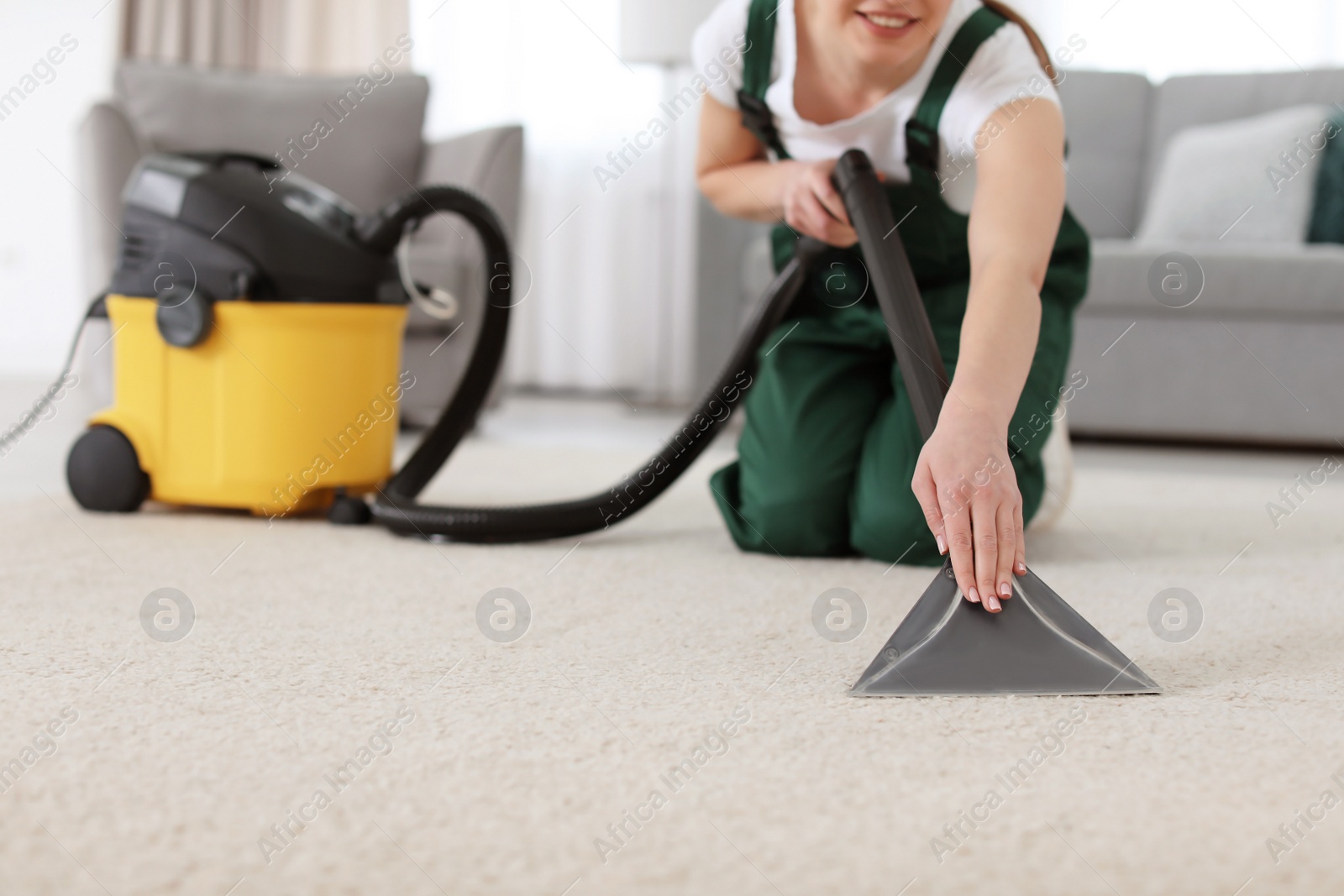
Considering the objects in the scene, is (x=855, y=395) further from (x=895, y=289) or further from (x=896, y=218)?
(x=895, y=289)

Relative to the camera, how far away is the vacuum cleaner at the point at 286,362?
1.23 meters

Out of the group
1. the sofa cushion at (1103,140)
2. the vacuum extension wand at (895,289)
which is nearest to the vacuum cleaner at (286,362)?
the vacuum extension wand at (895,289)

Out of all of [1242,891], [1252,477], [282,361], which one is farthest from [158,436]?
[1252,477]

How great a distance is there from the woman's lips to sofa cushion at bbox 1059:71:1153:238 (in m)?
1.98

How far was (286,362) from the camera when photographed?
1.30 metres

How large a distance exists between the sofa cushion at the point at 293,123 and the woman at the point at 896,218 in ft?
4.73

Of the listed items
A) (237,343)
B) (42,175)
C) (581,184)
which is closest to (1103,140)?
(581,184)

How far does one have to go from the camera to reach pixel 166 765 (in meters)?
0.60

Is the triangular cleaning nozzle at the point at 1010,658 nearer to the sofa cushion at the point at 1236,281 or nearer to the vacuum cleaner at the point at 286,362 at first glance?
the vacuum cleaner at the point at 286,362

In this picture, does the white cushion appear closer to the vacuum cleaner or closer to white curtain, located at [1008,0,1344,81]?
white curtain, located at [1008,0,1344,81]

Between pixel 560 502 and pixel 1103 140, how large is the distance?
2.19 m

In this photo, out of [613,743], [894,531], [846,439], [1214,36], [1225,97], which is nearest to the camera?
[613,743]

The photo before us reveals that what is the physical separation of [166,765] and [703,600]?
1.63ft

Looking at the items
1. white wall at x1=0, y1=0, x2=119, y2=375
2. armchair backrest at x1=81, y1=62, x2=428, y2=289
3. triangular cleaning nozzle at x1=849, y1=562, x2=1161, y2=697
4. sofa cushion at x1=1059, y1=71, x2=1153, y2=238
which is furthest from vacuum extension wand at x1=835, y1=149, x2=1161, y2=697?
white wall at x1=0, y1=0, x2=119, y2=375
